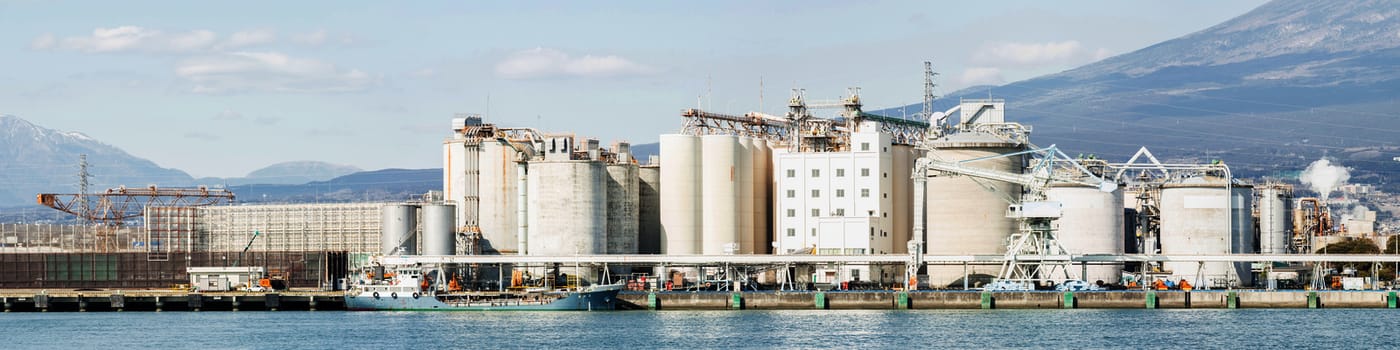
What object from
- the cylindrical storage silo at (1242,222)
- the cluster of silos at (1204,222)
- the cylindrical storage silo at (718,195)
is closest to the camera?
the cluster of silos at (1204,222)

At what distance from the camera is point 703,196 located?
10888cm

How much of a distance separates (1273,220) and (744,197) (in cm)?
3604

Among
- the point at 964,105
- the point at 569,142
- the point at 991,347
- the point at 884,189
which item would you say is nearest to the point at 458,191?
the point at 569,142

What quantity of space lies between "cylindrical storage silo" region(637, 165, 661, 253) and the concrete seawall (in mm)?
20032

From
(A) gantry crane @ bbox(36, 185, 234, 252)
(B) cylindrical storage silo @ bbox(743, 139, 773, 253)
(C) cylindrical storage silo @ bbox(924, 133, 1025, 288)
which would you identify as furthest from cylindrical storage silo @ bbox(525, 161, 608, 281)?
(A) gantry crane @ bbox(36, 185, 234, 252)

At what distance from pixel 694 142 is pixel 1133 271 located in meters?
Result: 28.7

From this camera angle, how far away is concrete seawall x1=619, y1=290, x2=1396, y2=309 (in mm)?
90000

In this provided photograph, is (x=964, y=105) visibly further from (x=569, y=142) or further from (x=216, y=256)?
(x=216, y=256)

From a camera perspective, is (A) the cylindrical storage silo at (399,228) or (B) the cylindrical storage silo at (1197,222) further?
(A) the cylindrical storage silo at (399,228)

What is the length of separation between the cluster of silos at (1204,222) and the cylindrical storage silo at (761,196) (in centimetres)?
2349

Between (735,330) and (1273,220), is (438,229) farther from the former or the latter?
(1273,220)

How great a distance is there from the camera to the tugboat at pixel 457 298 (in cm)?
9281

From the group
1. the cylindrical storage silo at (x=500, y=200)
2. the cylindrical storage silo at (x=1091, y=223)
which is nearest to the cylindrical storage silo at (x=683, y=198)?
the cylindrical storage silo at (x=500, y=200)

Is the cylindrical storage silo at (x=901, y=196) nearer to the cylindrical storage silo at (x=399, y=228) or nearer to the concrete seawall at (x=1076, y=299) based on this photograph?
the concrete seawall at (x=1076, y=299)
